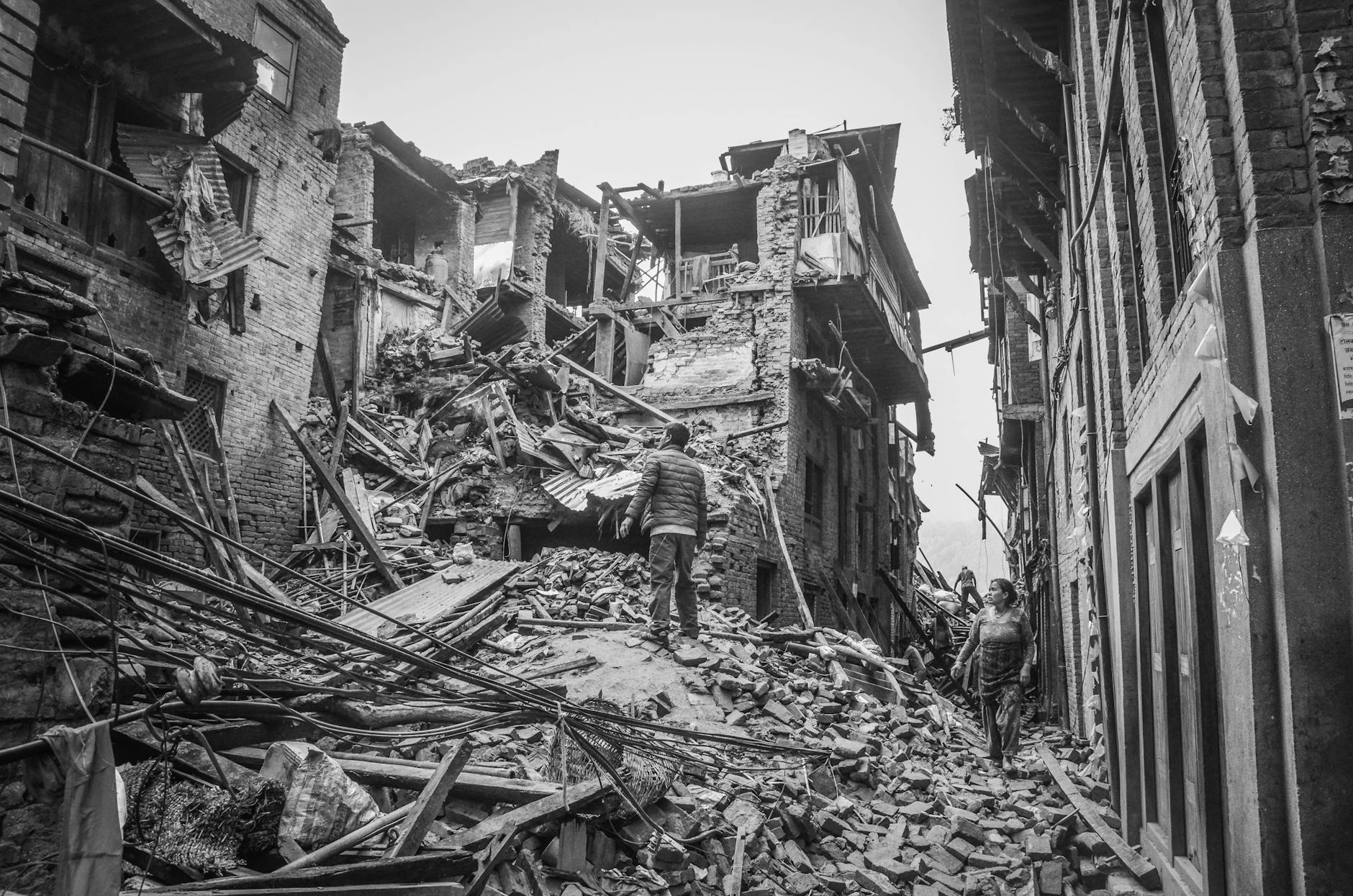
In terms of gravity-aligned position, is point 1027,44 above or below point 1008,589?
above

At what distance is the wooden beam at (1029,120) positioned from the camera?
965cm

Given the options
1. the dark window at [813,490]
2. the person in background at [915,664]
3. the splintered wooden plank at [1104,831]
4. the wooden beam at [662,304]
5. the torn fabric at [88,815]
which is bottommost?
the splintered wooden plank at [1104,831]

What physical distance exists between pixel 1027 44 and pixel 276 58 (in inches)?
493

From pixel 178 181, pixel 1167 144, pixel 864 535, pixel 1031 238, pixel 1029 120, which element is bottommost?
pixel 864 535

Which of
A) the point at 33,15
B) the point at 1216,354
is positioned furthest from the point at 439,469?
the point at 1216,354

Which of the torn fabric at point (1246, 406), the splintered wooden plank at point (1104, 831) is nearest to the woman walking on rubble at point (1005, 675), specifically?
the splintered wooden plank at point (1104, 831)

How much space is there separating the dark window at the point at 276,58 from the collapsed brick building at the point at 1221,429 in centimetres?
1282

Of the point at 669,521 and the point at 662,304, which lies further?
the point at 662,304

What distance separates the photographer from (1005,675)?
840 centimetres

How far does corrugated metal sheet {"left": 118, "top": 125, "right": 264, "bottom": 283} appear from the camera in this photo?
10719 mm

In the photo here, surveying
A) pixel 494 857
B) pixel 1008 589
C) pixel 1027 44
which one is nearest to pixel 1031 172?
pixel 1027 44

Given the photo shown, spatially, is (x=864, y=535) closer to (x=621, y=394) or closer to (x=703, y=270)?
(x=703, y=270)

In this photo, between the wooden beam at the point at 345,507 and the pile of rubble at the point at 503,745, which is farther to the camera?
the wooden beam at the point at 345,507

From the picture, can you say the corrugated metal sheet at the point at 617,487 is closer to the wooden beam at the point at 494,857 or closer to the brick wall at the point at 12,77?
the brick wall at the point at 12,77
